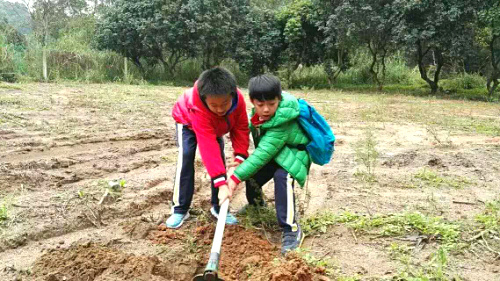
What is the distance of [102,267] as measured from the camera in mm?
2475

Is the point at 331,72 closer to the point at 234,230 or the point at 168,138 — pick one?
the point at 168,138

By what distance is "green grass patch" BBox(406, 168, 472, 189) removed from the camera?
12.9 feet

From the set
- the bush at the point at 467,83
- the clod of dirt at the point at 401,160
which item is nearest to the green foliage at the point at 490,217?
the clod of dirt at the point at 401,160

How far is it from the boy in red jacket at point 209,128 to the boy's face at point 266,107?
0.17 meters

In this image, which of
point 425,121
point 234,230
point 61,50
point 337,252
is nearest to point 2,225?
point 234,230

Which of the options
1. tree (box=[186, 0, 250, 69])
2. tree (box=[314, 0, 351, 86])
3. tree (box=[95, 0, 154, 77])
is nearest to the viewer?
tree (box=[314, 0, 351, 86])

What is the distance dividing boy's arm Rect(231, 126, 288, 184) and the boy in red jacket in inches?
5.0

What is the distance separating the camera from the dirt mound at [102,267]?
2.41 m

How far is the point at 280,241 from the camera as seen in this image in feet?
9.67

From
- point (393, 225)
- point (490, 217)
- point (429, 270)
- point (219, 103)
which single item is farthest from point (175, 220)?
point (490, 217)

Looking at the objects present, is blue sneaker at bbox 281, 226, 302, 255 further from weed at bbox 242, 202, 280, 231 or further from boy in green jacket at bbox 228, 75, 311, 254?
weed at bbox 242, 202, 280, 231

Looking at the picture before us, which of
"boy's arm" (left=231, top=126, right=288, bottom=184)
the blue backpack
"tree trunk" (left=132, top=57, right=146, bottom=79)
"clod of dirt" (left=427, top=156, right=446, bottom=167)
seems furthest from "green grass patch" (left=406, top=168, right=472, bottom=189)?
"tree trunk" (left=132, top=57, right=146, bottom=79)

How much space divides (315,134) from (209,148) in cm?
69

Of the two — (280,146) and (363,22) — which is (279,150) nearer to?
(280,146)
